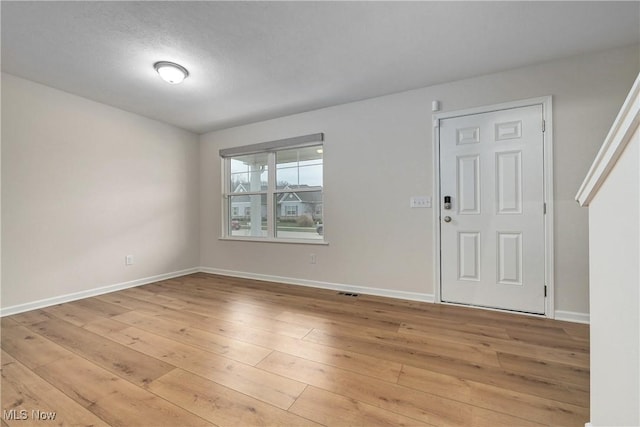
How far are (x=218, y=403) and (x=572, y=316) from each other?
294 cm

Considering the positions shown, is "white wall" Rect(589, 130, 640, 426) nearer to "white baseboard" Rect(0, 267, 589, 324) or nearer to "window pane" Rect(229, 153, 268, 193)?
"white baseboard" Rect(0, 267, 589, 324)

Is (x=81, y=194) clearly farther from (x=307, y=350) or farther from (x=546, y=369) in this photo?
(x=546, y=369)

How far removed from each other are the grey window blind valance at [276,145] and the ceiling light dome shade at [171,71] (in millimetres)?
1394

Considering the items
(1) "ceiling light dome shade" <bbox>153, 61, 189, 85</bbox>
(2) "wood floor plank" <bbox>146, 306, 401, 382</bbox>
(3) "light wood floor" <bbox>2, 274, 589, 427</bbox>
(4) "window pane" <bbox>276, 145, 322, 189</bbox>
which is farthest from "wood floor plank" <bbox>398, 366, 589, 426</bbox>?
(1) "ceiling light dome shade" <bbox>153, 61, 189, 85</bbox>

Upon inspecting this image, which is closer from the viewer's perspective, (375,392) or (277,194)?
(375,392)

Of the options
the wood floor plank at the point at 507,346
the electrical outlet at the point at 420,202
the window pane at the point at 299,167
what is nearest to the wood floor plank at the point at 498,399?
the wood floor plank at the point at 507,346

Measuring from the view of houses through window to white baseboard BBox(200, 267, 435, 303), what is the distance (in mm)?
612

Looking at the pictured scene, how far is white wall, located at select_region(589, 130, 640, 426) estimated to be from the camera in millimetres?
728

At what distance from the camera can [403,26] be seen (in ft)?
6.30

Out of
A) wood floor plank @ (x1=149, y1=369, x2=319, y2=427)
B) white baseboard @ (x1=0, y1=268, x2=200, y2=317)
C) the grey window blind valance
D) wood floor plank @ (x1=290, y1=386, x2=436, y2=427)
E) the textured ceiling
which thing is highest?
the textured ceiling

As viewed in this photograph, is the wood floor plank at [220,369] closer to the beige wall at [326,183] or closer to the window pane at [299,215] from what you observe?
the beige wall at [326,183]

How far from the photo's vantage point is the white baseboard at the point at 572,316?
2.24 meters

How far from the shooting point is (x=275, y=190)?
3.84 m

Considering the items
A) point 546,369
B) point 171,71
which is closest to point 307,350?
point 546,369
